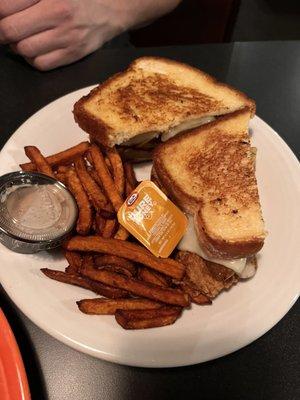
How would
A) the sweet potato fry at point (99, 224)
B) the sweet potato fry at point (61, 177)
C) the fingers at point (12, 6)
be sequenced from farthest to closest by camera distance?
1. the fingers at point (12, 6)
2. the sweet potato fry at point (61, 177)
3. the sweet potato fry at point (99, 224)

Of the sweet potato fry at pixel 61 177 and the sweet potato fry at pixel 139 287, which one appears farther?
the sweet potato fry at pixel 61 177

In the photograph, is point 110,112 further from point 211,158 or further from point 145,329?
point 145,329

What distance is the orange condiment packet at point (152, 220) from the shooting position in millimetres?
1557

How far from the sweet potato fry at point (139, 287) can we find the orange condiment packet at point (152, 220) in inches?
5.2

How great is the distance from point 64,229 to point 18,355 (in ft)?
1.43

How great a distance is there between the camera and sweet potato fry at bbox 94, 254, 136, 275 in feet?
4.98

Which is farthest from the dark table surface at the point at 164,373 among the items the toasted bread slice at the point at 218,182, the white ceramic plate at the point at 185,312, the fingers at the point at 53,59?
the fingers at the point at 53,59

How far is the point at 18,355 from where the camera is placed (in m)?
1.34

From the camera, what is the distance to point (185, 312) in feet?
4.99

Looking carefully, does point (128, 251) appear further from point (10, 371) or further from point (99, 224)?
point (10, 371)

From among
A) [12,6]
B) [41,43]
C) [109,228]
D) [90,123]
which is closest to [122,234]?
[109,228]

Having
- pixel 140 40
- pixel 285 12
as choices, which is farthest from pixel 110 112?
pixel 285 12

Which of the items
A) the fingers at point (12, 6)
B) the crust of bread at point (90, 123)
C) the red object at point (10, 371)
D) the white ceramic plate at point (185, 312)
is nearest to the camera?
the red object at point (10, 371)

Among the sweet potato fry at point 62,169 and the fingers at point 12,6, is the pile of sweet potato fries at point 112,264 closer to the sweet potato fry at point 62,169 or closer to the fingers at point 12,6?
the sweet potato fry at point 62,169
